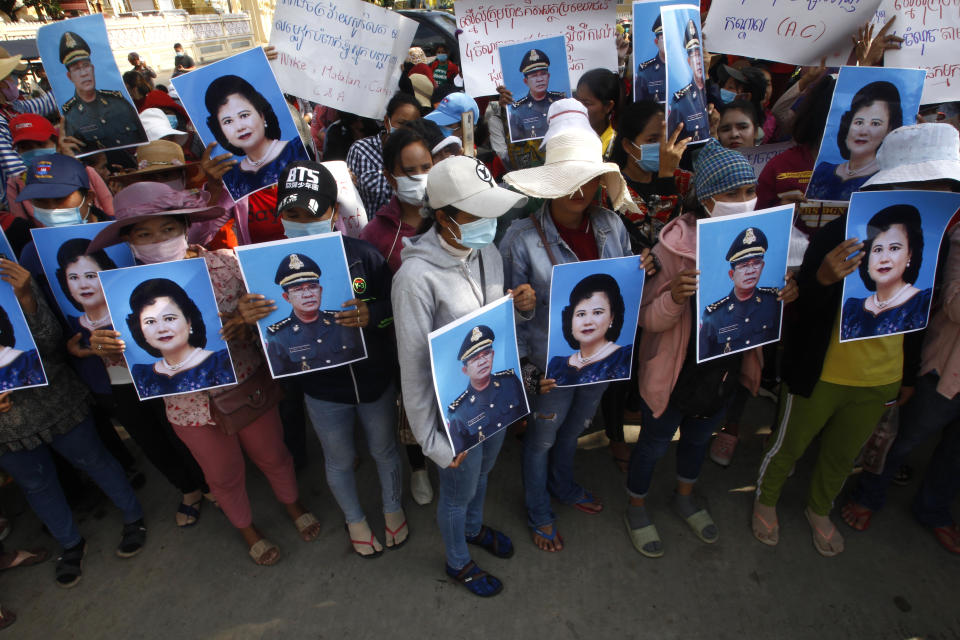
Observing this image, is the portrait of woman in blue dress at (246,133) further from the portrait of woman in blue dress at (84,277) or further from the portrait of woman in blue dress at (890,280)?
the portrait of woman in blue dress at (890,280)

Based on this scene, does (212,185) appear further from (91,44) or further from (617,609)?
(617,609)

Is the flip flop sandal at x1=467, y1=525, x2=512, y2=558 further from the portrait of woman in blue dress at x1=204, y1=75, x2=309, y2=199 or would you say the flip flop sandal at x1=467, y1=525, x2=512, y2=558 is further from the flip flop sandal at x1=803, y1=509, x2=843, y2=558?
the portrait of woman in blue dress at x1=204, y1=75, x2=309, y2=199

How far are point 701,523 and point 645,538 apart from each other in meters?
0.35

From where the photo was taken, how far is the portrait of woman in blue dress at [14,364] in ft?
7.34

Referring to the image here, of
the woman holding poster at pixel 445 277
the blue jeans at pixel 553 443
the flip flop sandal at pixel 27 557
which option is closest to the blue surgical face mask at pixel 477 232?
the woman holding poster at pixel 445 277

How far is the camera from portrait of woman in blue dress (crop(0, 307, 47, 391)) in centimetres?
224

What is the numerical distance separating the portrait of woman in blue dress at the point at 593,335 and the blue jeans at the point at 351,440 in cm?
91

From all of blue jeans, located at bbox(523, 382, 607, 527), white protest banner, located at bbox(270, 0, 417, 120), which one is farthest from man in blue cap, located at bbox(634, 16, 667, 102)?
blue jeans, located at bbox(523, 382, 607, 527)

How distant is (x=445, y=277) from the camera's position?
200 cm

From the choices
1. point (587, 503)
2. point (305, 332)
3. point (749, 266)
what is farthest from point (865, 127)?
point (305, 332)

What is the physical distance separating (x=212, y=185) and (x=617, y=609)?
3.06 meters

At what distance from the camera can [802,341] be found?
8.29ft

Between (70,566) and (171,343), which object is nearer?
(171,343)

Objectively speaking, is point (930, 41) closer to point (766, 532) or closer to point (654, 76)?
point (654, 76)
